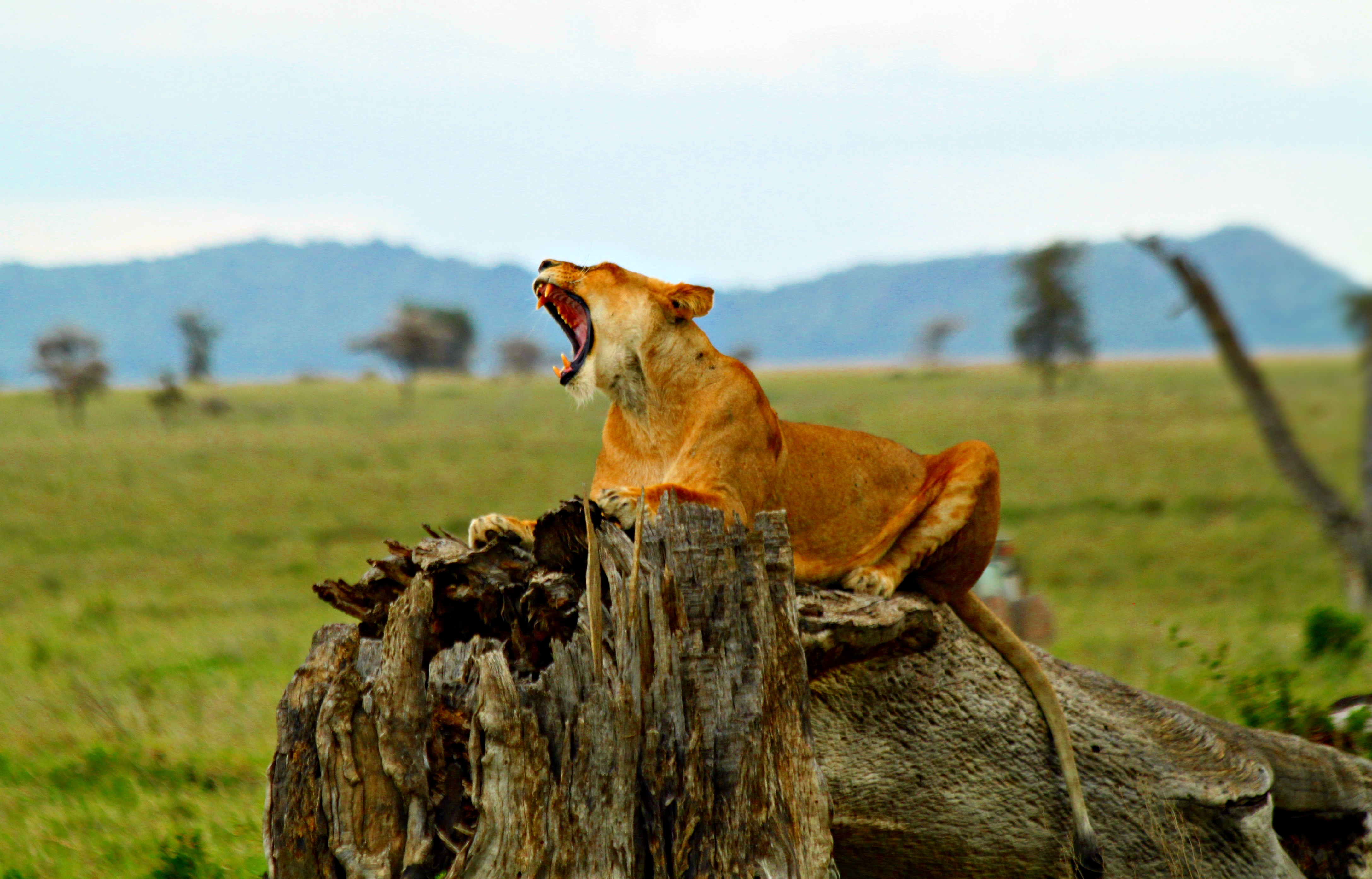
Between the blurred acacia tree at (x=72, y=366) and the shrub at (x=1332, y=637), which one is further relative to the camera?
the blurred acacia tree at (x=72, y=366)

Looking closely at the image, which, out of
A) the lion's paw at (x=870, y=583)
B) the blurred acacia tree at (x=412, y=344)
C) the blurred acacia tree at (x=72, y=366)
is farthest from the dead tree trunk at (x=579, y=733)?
the blurred acacia tree at (x=412, y=344)

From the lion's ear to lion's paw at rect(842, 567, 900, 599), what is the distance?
130 centimetres

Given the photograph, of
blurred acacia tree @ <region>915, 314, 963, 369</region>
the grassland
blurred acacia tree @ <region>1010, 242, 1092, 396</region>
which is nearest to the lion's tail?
the grassland

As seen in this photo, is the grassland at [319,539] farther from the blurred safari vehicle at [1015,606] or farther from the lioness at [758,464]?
the lioness at [758,464]

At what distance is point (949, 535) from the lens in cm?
545

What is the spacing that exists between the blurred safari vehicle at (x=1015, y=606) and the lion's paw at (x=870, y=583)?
9.30 m

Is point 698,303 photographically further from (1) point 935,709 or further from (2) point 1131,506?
(2) point 1131,506

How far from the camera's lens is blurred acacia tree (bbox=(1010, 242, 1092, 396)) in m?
56.5

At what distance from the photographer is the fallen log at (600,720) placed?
4.02 meters

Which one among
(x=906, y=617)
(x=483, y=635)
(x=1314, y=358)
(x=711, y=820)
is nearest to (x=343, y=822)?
(x=483, y=635)

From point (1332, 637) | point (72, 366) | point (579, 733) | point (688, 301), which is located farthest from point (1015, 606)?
point (72, 366)

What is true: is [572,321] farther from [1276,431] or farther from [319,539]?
[319,539]

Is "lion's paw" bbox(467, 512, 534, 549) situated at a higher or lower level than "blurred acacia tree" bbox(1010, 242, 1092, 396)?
lower

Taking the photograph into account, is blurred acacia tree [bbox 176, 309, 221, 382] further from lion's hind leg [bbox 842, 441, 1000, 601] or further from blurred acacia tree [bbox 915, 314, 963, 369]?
lion's hind leg [bbox 842, 441, 1000, 601]
